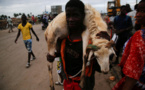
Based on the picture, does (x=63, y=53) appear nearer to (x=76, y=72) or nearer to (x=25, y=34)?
(x=76, y=72)

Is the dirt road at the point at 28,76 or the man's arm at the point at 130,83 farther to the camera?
the dirt road at the point at 28,76

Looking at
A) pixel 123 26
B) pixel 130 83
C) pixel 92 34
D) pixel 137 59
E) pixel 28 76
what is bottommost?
pixel 28 76

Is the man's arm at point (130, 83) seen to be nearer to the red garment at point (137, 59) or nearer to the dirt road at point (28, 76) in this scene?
the red garment at point (137, 59)

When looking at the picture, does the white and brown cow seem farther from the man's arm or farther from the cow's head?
the man's arm

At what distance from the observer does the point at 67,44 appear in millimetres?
1448

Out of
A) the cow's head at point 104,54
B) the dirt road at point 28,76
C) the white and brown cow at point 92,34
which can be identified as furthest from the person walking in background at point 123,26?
the cow's head at point 104,54

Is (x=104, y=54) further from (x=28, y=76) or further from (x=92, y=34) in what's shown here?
(x=28, y=76)

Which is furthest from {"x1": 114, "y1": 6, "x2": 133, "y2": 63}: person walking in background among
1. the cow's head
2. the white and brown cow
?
the cow's head

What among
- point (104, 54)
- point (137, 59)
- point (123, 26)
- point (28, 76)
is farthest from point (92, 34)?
point (28, 76)

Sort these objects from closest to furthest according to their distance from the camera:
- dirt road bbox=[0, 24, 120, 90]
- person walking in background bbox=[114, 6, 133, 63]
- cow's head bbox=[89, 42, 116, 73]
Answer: cow's head bbox=[89, 42, 116, 73] < dirt road bbox=[0, 24, 120, 90] < person walking in background bbox=[114, 6, 133, 63]

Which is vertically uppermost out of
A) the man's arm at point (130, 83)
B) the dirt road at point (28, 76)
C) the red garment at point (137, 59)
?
the red garment at point (137, 59)

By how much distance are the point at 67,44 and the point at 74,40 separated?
0.40 ft

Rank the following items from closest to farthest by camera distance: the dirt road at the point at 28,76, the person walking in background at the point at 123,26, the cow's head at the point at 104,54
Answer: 1. the cow's head at the point at 104,54
2. the dirt road at the point at 28,76
3. the person walking in background at the point at 123,26

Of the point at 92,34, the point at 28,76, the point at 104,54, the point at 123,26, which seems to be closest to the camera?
the point at 104,54
